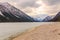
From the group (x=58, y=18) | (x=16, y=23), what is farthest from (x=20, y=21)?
(x=58, y=18)

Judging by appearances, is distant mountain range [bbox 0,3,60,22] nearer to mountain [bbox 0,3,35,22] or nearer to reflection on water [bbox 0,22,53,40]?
mountain [bbox 0,3,35,22]

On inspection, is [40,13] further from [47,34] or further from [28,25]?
[47,34]

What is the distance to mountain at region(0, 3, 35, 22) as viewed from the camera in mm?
2822

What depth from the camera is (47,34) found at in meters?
1.79

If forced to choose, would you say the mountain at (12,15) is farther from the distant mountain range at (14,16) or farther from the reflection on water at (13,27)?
the reflection on water at (13,27)

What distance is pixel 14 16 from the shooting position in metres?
→ 2.85

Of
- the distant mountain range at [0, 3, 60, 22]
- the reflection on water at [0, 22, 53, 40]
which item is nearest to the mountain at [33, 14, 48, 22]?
the distant mountain range at [0, 3, 60, 22]

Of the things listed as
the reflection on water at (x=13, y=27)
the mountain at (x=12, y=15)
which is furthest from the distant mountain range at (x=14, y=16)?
the reflection on water at (x=13, y=27)

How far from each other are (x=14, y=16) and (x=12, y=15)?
0.04 m

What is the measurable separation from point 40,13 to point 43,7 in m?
0.13

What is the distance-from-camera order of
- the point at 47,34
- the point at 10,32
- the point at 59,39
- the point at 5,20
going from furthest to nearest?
the point at 5,20
the point at 10,32
the point at 47,34
the point at 59,39

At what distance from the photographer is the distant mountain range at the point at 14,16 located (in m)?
2.81

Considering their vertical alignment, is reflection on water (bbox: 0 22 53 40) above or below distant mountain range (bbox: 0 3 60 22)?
below

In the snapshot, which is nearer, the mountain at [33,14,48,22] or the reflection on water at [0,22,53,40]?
the reflection on water at [0,22,53,40]
